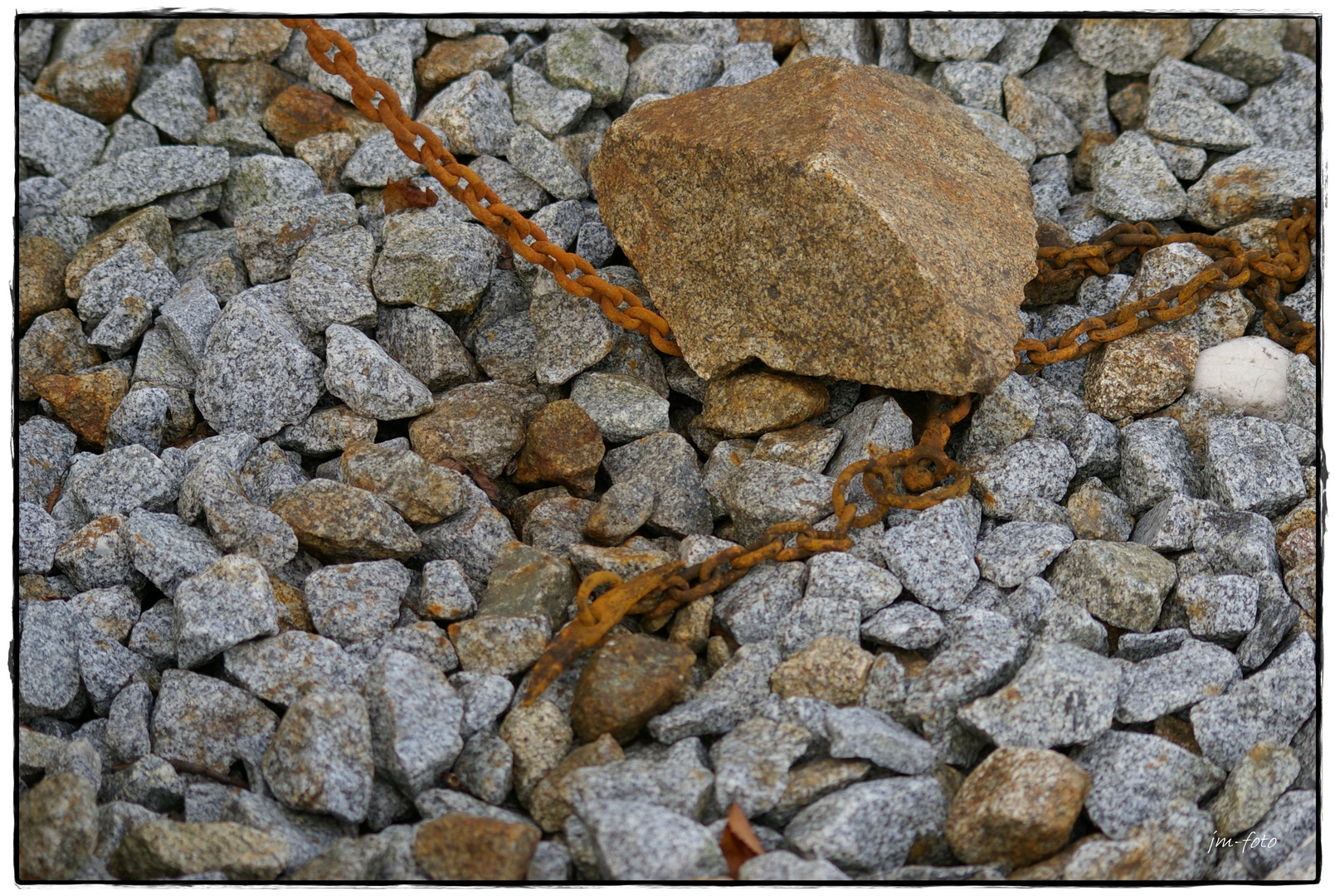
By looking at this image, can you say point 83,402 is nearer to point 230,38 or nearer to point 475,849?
point 230,38

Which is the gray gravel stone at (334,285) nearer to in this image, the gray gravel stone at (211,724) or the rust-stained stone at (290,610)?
the rust-stained stone at (290,610)

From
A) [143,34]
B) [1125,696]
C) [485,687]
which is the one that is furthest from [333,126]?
[1125,696]

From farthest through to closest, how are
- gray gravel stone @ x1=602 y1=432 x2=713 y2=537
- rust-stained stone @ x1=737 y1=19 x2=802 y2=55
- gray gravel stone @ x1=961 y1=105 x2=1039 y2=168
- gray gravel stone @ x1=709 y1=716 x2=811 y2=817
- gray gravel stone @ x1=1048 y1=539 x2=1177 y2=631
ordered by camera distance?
rust-stained stone @ x1=737 y1=19 x2=802 y2=55
gray gravel stone @ x1=961 y1=105 x2=1039 y2=168
gray gravel stone @ x1=602 y1=432 x2=713 y2=537
gray gravel stone @ x1=1048 y1=539 x2=1177 y2=631
gray gravel stone @ x1=709 y1=716 x2=811 y2=817

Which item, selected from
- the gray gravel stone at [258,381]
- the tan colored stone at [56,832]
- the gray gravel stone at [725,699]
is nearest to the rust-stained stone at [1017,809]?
the gray gravel stone at [725,699]

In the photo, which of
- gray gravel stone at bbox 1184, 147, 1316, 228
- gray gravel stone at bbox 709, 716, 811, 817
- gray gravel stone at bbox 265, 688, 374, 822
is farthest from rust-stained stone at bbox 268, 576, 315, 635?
gray gravel stone at bbox 1184, 147, 1316, 228

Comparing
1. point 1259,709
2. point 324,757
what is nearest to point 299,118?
point 324,757

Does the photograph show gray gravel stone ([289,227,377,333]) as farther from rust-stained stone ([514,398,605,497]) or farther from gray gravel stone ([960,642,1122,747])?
gray gravel stone ([960,642,1122,747])

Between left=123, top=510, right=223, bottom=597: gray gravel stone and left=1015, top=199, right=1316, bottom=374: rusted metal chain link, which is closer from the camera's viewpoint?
left=123, top=510, right=223, bottom=597: gray gravel stone
